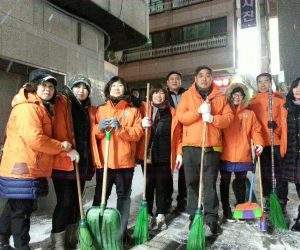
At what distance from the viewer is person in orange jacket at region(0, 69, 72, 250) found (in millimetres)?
2988

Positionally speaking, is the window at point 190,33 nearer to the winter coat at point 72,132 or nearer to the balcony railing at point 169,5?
the balcony railing at point 169,5

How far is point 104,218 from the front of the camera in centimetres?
334

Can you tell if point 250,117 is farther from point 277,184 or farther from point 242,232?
point 242,232

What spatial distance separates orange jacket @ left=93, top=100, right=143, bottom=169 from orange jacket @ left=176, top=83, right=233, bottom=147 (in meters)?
0.63

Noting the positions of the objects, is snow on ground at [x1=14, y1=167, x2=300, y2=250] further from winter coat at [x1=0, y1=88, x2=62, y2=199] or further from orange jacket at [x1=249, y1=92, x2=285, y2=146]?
orange jacket at [x1=249, y1=92, x2=285, y2=146]

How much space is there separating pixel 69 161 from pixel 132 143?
2.65ft

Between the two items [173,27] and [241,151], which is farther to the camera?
[173,27]

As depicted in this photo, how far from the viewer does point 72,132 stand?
3.61m

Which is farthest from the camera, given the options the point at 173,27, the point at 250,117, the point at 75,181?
the point at 173,27

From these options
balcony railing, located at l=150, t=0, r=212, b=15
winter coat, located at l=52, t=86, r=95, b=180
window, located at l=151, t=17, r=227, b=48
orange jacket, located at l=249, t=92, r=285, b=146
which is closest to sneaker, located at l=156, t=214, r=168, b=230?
winter coat, located at l=52, t=86, r=95, b=180

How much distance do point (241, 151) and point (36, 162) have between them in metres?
2.70

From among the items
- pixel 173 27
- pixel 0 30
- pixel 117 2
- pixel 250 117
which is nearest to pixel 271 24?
pixel 173 27

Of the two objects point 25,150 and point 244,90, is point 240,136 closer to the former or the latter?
point 244,90

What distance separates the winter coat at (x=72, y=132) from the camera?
11.4 ft
